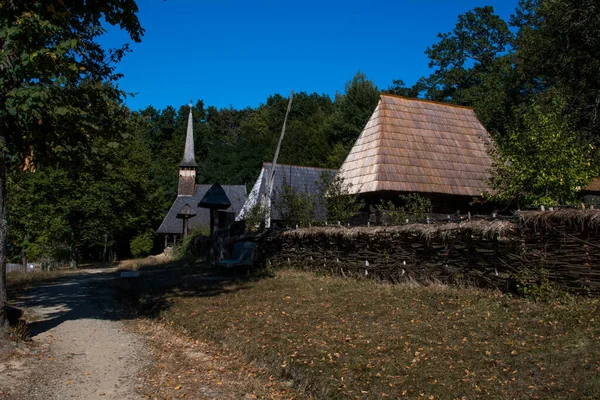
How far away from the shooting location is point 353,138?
49.9 meters

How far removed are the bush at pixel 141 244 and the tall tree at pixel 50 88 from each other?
4190cm

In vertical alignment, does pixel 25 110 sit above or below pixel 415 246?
above

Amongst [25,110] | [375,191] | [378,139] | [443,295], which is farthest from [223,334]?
[378,139]

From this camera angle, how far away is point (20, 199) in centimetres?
3325

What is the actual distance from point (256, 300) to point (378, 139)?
9024mm

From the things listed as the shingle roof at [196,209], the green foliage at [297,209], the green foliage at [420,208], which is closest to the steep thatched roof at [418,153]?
the green foliage at [420,208]

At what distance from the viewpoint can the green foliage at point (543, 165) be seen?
1509 cm

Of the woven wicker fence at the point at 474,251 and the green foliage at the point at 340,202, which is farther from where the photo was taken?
the green foliage at the point at 340,202

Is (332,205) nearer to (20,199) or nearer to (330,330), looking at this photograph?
(330,330)

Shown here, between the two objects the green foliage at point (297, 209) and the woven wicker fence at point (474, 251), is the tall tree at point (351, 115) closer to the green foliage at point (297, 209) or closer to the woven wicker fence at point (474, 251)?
the green foliage at point (297, 209)

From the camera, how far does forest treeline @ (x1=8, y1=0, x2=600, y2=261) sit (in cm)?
1538

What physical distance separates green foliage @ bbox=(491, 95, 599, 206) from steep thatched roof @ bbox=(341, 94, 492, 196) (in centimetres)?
211

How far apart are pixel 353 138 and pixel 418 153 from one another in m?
30.7

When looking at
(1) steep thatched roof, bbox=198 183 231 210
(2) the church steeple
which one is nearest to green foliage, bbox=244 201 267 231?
(1) steep thatched roof, bbox=198 183 231 210
